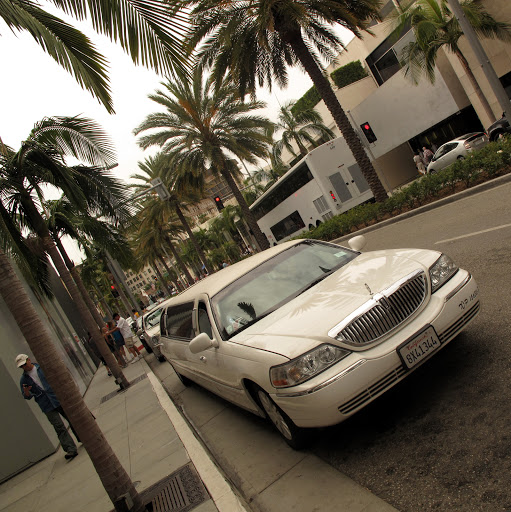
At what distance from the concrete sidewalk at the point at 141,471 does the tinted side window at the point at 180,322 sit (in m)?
1.14

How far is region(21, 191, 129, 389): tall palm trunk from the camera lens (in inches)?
420

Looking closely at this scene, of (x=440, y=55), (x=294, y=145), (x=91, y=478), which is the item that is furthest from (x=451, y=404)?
(x=294, y=145)

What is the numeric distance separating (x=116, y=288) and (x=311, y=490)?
1099 inches

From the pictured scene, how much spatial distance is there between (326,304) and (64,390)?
2469 millimetres

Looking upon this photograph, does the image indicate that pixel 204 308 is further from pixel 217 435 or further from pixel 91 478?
pixel 91 478

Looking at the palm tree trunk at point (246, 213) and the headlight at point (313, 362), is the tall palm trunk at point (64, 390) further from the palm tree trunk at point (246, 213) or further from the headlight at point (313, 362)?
the palm tree trunk at point (246, 213)

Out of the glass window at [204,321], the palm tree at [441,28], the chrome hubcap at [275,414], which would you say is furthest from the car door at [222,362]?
the palm tree at [441,28]

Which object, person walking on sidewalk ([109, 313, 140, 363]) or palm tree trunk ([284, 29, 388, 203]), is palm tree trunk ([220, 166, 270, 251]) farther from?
person walking on sidewalk ([109, 313, 140, 363])

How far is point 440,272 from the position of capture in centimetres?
418

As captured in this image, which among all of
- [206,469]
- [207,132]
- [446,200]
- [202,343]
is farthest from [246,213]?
[206,469]

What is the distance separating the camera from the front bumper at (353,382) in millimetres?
3434

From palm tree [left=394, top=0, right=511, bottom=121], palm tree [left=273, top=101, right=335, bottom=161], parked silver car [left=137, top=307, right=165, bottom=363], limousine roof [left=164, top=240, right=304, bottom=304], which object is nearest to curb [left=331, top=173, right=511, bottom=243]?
parked silver car [left=137, top=307, right=165, bottom=363]

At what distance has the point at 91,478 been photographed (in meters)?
6.01

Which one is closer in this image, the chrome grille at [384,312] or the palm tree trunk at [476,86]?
the chrome grille at [384,312]
